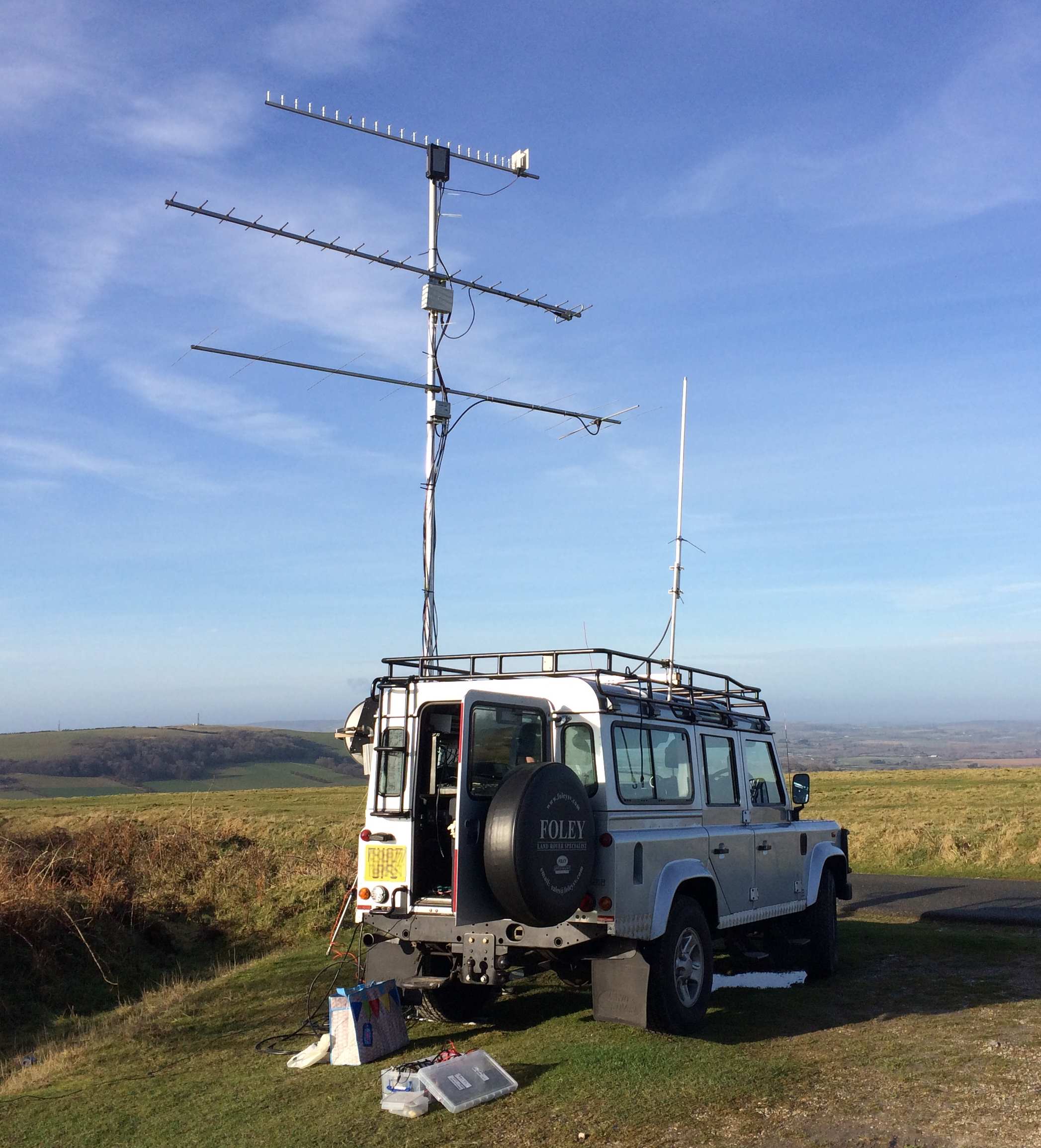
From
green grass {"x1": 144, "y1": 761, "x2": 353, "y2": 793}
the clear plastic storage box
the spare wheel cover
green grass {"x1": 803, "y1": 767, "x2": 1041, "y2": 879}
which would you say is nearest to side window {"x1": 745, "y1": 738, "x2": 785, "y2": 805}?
the spare wheel cover

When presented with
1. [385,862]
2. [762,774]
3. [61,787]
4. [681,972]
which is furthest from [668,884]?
[61,787]

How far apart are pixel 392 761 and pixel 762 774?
14.6ft

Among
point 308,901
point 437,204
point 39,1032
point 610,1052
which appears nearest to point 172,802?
point 308,901

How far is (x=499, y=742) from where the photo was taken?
7879 millimetres

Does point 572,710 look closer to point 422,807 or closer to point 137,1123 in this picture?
point 422,807

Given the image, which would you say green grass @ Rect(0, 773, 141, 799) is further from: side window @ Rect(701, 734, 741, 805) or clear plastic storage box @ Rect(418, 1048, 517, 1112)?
clear plastic storage box @ Rect(418, 1048, 517, 1112)

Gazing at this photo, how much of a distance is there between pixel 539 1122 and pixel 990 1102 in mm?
2604

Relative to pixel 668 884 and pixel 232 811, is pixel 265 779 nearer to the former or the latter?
pixel 232 811

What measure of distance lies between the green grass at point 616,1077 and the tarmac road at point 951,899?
4316mm

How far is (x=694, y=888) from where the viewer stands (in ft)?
28.8

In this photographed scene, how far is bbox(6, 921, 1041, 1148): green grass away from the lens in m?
6.08

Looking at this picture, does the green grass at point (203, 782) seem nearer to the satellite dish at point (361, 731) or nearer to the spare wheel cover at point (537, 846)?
the satellite dish at point (361, 731)

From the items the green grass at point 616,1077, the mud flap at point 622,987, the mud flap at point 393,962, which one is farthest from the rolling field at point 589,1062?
the mud flap at point 393,962

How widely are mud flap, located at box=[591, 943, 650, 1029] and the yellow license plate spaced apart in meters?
1.54
